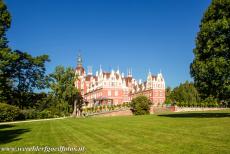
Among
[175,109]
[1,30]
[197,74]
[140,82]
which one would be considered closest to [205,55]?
[197,74]

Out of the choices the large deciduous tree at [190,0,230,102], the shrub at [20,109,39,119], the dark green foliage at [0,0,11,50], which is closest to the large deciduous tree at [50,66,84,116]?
the shrub at [20,109,39,119]

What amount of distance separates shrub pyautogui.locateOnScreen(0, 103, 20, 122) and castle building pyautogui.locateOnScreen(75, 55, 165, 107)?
3476cm

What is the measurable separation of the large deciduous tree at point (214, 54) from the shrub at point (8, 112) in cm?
2757

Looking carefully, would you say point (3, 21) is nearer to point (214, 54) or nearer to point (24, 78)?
point (24, 78)

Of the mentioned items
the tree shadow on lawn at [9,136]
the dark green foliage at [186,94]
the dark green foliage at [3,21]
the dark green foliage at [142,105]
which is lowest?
the tree shadow on lawn at [9,136]

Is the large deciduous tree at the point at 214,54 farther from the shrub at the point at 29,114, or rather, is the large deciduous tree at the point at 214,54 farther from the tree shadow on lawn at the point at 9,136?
the shrub at the point at 29,114

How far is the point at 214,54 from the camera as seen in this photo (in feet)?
88.5

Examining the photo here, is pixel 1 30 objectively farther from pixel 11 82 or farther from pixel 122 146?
pixel 122 146

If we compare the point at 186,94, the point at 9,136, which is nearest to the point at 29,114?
the point at 9,136

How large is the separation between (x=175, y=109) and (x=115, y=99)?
78.2 feet

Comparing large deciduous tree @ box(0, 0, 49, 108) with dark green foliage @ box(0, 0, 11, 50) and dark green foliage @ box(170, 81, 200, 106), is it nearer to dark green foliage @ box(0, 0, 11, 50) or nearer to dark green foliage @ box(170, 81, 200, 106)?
dark green foliage @ box(0, 0, 11, 50)

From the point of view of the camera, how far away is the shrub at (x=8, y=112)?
132 ft

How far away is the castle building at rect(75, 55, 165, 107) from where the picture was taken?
85.7 metres

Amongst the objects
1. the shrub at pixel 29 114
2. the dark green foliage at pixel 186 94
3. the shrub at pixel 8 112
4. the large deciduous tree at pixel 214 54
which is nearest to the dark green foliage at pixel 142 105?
the shrub at pixel 29 114
